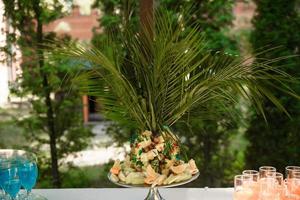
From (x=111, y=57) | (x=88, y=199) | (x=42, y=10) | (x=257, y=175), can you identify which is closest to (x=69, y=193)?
(x=88, y=199)

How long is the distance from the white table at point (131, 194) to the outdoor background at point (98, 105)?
1.10 meters

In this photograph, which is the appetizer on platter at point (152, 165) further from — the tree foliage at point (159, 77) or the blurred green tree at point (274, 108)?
the blurred green tree at point (274, 108)

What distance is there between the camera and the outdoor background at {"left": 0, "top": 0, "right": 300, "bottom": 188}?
294cm

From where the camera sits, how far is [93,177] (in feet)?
10.9

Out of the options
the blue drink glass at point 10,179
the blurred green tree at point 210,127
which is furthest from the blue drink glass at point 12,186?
the blurred green tree at point 210,127

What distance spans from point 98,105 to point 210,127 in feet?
2.70

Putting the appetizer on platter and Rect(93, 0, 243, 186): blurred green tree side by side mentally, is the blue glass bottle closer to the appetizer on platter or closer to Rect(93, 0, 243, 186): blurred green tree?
the appetizer on platter

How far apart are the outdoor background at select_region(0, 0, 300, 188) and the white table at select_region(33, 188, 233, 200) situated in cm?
110

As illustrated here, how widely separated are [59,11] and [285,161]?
75.0 inches

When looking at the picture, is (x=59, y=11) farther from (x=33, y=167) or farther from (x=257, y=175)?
(x=257, y=175)

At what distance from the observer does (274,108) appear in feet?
9.56

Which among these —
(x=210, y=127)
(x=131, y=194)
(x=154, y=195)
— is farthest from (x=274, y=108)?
(x=154, y=195)

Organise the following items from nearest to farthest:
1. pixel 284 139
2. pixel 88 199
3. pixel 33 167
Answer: pixel 33 167 < pixel 88 199 < pixel 284 139

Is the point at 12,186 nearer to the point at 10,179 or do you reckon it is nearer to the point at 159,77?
the point at 10,179
